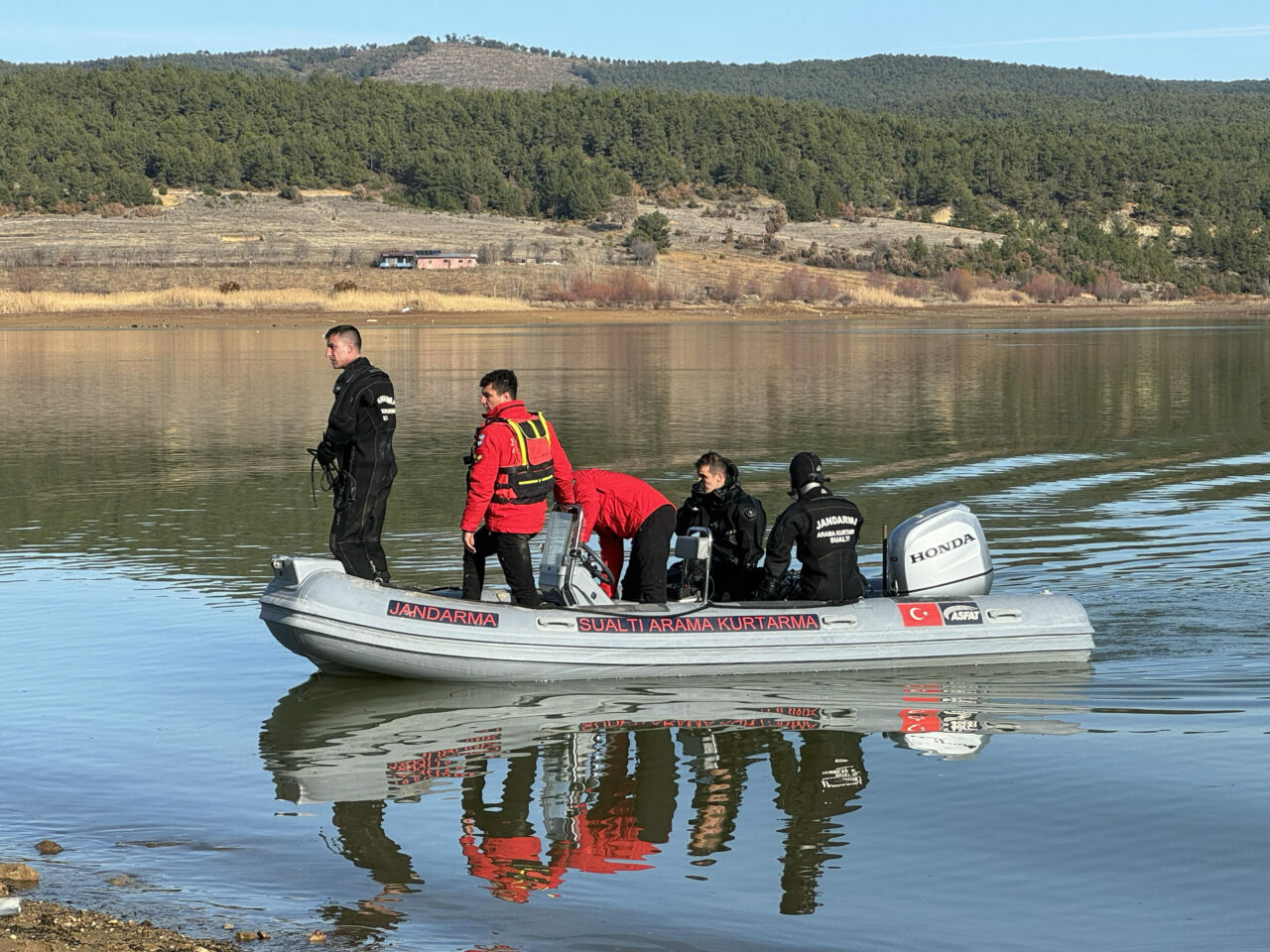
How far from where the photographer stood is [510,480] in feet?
32.6

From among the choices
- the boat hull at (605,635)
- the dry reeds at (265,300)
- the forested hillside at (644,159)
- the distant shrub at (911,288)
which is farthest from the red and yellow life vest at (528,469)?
the forested hillside at (644,159)

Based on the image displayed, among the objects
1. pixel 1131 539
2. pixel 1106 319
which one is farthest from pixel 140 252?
pixel 1131 539

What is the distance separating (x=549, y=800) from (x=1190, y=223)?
12818 centimetres

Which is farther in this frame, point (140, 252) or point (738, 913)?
point (140, 252)

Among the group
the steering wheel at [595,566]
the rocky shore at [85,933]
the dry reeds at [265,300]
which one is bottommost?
the rocky shore at [85,933]

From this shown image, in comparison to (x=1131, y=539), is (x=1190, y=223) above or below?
above

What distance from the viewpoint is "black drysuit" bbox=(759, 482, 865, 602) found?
33.5 ft

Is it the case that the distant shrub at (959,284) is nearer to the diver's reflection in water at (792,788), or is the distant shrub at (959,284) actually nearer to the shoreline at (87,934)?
the diver's reflection in water at (792,788)

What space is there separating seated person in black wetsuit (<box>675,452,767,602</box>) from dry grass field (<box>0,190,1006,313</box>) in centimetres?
5910

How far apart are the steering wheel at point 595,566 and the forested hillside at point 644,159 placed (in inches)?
3637

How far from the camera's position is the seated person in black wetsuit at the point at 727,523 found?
10664 mm

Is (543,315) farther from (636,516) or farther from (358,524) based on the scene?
(636,516)

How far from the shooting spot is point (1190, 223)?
126562 millimetres

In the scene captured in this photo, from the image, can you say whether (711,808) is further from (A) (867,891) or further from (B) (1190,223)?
(B) (1190,223)
